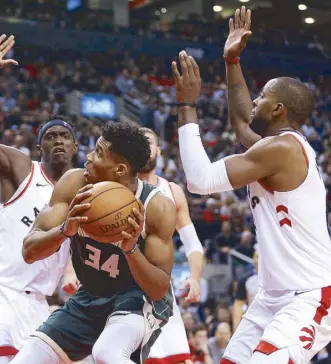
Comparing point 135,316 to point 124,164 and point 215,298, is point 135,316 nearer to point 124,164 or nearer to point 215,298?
point 124,164

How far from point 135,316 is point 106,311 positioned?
216mm

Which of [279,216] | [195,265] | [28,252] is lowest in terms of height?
[195,265]

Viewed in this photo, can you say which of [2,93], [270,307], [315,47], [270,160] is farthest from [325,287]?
[315,47]

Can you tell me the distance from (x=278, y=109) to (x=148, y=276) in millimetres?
1244

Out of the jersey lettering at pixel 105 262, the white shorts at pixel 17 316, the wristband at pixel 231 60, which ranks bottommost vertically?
the white shorts at pixel 17 316

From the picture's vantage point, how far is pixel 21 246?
18.5 feet

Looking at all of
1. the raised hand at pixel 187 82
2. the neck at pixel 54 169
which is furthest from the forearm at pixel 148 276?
the neck at pixel 54 169

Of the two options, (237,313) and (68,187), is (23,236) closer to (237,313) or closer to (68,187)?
(68,187)

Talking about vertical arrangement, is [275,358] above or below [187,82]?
below

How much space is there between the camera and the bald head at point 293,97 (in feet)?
15.6

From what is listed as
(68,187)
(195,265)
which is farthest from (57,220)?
(195,265)

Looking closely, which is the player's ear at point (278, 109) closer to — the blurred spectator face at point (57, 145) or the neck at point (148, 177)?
the blurred spectator face at point (57, 145)

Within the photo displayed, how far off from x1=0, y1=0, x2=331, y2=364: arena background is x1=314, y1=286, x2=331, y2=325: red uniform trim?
496cm

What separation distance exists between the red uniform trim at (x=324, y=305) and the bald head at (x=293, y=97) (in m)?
1.00
